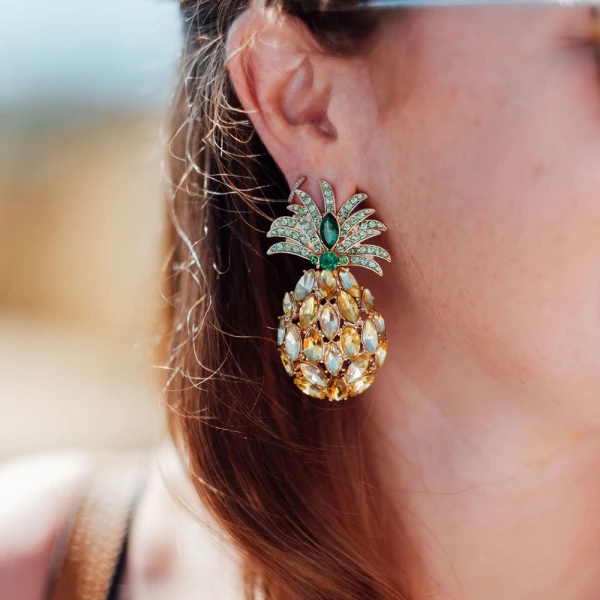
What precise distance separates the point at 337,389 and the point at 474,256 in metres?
0.23

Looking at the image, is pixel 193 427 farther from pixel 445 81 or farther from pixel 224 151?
pixel 445 81

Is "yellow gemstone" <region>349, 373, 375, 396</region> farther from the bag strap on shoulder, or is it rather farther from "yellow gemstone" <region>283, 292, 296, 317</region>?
the bag strap on shoulder

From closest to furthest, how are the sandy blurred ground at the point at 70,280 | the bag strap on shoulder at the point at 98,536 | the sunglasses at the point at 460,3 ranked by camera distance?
1. the sunglasses at the point at 460,3
2. the bag strap on shoulder at the point at 98,536
3. the sandy blurred ground at the point at 70,280

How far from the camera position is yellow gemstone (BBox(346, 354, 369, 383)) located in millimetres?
741

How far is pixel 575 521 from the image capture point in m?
0.89

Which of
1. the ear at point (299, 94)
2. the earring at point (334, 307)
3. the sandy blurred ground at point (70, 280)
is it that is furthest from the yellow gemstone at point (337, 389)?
the sandy blurred ground at point (70, 280)

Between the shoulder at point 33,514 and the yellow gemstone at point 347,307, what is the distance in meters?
0.64

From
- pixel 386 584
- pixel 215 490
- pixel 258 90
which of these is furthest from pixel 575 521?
pixel 258 90

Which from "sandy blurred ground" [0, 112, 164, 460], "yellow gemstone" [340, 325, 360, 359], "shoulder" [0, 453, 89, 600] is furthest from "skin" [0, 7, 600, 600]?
"sandy blurred ground" [0, 112, 164, 460]

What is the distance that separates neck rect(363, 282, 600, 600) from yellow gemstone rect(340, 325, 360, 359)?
12 centimetres

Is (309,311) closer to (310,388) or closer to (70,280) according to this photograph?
(310,388)

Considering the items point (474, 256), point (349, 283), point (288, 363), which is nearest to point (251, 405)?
point (288, 363)

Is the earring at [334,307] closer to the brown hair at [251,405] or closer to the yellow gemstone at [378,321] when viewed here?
the yellow gemstone at [378,321]

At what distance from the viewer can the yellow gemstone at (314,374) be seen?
2.45 ft
